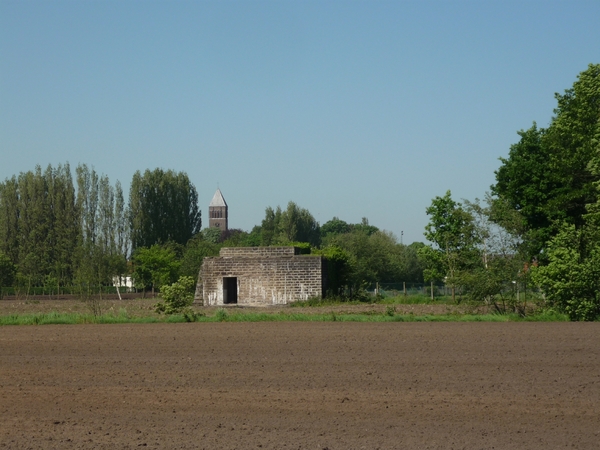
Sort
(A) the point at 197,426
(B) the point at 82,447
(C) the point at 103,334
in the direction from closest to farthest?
(B) the point at 82,447, (A) the point at 197,426, (C) the point at 103,334

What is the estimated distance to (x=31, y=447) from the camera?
31.1ft

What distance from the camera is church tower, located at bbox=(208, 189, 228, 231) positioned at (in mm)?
189038

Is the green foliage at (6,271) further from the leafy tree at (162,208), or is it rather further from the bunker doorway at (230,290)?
the bunker doorway at (230,290)

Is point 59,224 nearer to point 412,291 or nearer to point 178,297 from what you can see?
point 412,291

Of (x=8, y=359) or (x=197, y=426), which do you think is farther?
(x=8, y=359)

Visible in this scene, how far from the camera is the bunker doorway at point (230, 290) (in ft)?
134

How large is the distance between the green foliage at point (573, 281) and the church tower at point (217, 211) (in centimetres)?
16470

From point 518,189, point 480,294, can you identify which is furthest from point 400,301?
point 480,294

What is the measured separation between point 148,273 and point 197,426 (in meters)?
60.7

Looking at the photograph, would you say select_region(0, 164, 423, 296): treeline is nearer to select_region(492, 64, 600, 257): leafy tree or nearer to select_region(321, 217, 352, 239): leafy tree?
select_region(492, 64, 600, 257): leafy tree

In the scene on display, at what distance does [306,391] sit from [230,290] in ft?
95.2

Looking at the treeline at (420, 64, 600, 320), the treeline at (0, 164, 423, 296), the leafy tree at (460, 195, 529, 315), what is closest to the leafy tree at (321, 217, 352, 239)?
the treeline at (0, 164, 423, 296)

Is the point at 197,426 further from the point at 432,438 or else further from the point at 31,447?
the point at 432,438

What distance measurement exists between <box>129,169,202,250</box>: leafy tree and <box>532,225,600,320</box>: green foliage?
58.5m
